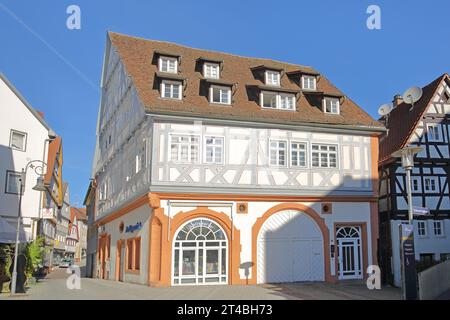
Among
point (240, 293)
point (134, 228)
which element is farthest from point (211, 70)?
point (240, 293)

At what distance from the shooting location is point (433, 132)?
26.3 m

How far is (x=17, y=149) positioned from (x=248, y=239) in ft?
54.6

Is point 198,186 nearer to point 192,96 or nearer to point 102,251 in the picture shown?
point 192,96

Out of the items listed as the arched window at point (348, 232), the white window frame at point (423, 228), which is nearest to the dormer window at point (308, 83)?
the arched window at point (348, 232)

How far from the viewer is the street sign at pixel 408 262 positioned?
47.8 ft

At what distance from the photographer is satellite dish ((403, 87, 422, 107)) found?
22.8m

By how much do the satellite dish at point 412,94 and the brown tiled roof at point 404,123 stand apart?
3148 millimetres

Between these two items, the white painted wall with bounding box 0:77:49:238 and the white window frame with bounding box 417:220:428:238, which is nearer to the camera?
the white window frame with bounding box 417:220:428:238

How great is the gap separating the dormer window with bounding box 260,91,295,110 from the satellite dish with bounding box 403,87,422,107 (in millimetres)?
5195

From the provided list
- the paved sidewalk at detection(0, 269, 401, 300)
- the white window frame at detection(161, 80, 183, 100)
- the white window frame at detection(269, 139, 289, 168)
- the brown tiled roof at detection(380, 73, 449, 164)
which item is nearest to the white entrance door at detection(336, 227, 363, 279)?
the paved sidewalk at detection(0, 269, 401, 300)

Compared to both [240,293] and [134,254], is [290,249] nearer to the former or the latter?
[240,293]

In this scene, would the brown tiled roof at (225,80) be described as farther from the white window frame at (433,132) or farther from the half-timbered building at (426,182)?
the white window frame at (433,132)

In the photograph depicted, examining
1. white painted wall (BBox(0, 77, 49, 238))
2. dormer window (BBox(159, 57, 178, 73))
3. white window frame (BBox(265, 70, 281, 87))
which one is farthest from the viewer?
white painted wall (BBox(0, 77, 49, 238))

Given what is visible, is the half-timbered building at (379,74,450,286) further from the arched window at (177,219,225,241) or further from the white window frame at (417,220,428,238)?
the arched window at (177,219,225,241)
